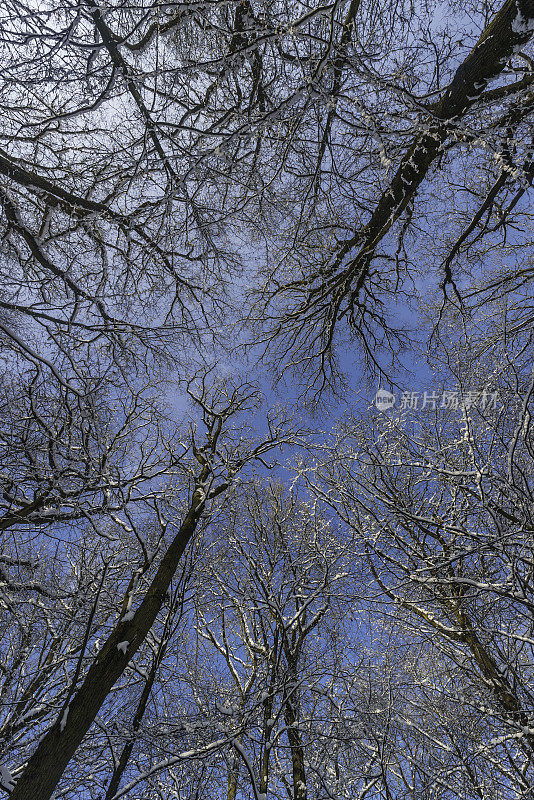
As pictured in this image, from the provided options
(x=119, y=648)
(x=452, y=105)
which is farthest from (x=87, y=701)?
(x=452, y=105)

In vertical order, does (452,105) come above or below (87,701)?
above

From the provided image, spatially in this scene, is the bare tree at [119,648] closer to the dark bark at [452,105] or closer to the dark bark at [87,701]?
the dark bark at [87,701]

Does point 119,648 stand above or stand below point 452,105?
below

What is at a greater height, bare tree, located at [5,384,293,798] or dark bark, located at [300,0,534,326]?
dark bark, located at [300,0,534,326]

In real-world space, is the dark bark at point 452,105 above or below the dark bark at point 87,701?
above

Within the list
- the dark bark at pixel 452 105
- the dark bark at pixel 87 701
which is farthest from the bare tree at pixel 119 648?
the dark bark at pixel 452 105

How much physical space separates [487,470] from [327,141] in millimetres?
3635

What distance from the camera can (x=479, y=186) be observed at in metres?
5.76

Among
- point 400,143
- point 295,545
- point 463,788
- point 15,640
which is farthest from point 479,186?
point 15,640

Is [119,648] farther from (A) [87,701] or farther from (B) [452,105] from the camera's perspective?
(B) [452,105]

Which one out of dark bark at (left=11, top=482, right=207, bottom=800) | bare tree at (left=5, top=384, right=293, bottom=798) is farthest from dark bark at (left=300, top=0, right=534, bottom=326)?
dark bark at (left=11, top=482, right=207, bottom=800)

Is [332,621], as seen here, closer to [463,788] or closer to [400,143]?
[463,788]

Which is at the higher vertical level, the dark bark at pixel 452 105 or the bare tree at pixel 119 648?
the dark bark at pixel 452 105

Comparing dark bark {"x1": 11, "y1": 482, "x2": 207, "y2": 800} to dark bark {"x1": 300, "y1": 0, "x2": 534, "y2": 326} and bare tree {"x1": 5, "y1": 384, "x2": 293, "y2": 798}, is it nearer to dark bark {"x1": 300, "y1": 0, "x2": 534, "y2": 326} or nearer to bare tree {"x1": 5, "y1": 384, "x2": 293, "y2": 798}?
bare tree {"x1": 5, "y1": 384, "x2": 293, "y2": 798}
